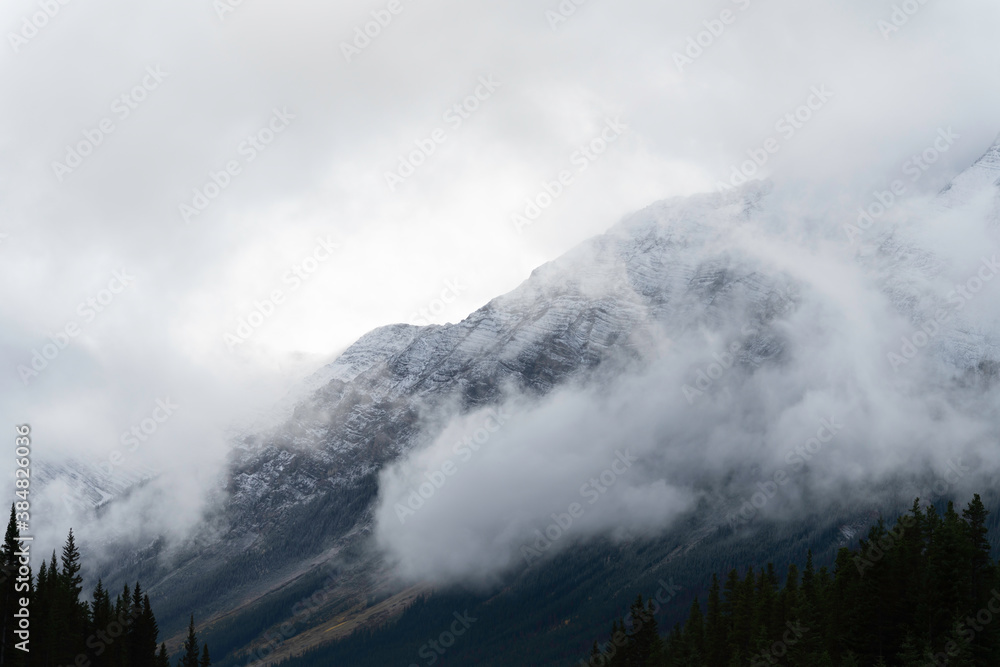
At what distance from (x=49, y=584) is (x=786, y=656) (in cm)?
7582

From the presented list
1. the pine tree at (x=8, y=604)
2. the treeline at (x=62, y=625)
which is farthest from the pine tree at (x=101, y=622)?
the pine tree at (x=8, y=604)

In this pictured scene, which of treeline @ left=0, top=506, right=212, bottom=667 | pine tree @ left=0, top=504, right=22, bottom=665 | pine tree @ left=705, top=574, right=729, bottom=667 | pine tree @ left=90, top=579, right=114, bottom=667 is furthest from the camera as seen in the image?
pine tree @ left=705, top=574, right=729, bottom=667

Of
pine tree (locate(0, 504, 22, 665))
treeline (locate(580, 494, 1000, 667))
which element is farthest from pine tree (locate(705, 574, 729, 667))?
pine tree (locate(0, 504, 22, 665))

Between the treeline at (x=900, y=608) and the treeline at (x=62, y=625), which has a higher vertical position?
the treeline at (x=62, y=625)

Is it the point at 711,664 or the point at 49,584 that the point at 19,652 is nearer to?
the point at 49,584

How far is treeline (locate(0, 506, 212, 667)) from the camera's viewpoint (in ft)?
278

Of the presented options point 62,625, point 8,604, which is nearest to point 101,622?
point 62,625

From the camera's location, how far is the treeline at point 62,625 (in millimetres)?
84750

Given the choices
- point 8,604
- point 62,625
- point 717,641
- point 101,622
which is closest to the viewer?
point 8,604

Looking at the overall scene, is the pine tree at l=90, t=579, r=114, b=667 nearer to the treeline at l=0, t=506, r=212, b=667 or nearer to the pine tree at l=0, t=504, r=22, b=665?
the treeline at l=0, t=506, r=212, b=667

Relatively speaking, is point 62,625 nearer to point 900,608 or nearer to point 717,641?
point 717,641

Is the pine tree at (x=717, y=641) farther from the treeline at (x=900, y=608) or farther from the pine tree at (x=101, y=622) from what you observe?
the pine tree at (x=101, y=622)

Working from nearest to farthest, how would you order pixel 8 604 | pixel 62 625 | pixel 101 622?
pixel 8 604, pixel 62 625, pixel 101 622

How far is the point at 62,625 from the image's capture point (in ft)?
306
